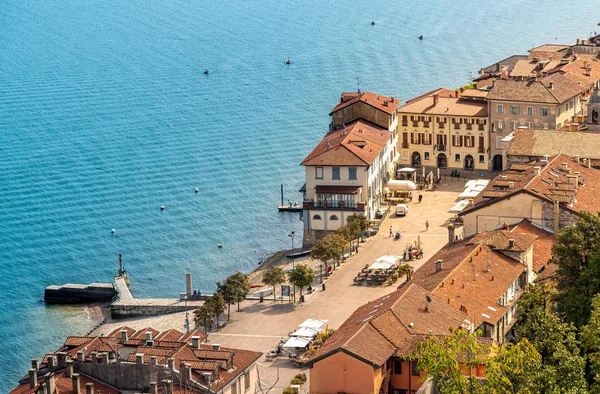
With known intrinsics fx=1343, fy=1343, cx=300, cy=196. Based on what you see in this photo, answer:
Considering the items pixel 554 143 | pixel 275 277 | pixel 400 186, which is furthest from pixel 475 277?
pixel 400 186

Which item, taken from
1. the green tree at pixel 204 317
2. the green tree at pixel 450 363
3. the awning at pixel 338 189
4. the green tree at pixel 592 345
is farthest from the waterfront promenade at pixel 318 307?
the green tree at pixel 592 345

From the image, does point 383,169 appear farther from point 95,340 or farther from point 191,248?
point 95,340

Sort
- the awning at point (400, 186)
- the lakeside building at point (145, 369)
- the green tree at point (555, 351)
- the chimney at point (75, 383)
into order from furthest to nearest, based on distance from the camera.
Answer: the awning at point (400, 186), the lakeside building at point (145, 369), the chimney at point (75, 383), the green tree at point (555, 351)

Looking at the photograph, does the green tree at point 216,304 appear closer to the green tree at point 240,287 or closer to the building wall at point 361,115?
the green tree at point 240,287

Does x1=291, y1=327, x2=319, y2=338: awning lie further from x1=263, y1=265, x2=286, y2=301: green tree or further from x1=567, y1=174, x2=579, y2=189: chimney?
x1=567, y1=174, x2=579, y2=189: chimney

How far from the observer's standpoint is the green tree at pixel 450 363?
185ft

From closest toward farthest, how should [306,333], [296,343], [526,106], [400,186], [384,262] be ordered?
[296,343] → [306,333] → [384,262] → [400,186] → [526,106]

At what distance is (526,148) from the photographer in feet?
370

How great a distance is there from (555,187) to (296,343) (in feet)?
78.7

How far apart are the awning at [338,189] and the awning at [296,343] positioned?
31.1 meters

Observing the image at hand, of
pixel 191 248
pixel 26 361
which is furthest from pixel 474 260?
pixel 191 248

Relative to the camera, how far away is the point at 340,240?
106 metres

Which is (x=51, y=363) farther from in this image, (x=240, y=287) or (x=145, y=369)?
Result: (x=240, y=287)

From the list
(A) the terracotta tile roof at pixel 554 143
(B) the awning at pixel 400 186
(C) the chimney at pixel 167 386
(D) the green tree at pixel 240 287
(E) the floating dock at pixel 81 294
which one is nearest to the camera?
(C) the chimney at pixel 167 386
